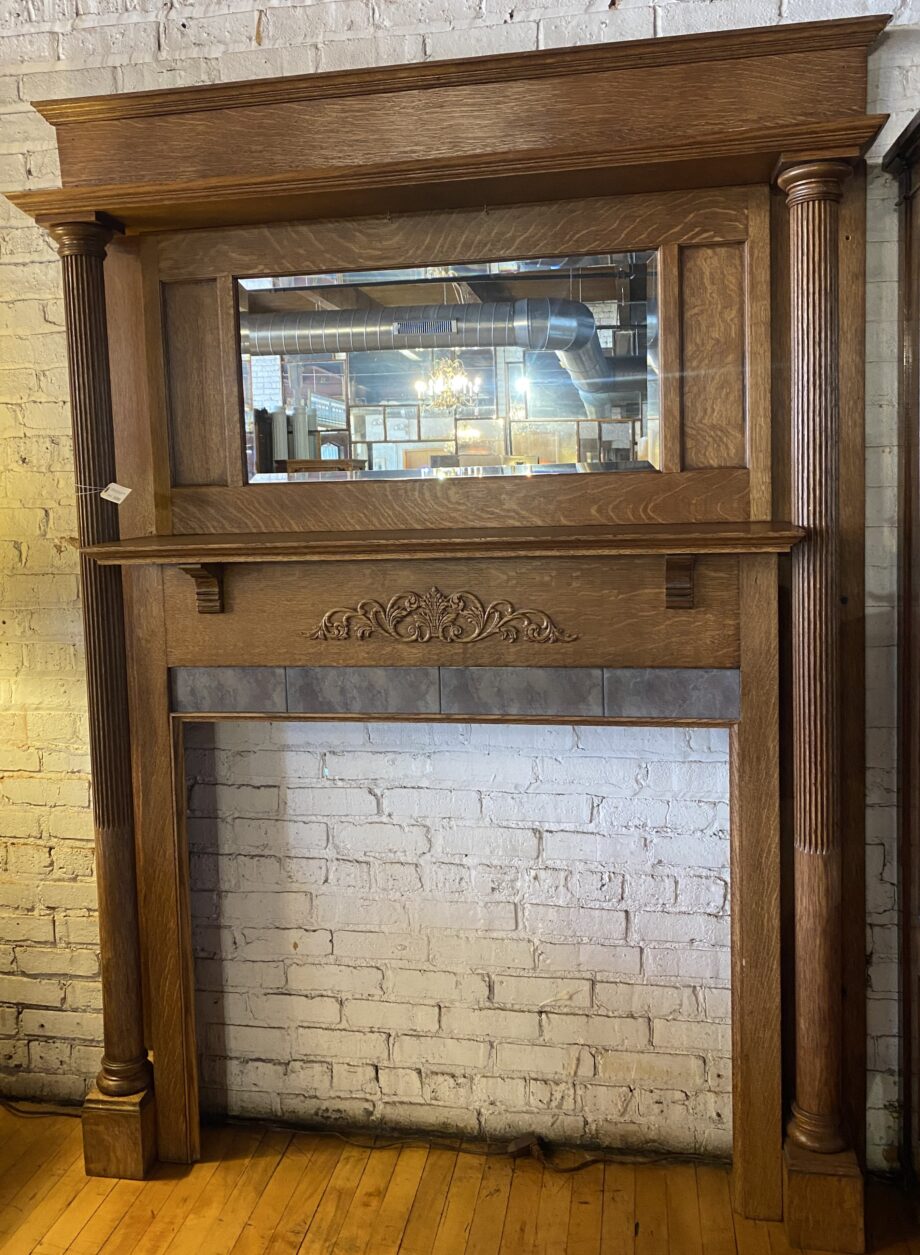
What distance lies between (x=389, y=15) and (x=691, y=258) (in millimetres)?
722

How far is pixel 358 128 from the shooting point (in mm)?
1933

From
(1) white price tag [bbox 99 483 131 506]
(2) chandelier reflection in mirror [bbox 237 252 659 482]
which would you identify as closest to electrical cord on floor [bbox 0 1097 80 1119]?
(1) white price tag [bbox 99 483 131 506]

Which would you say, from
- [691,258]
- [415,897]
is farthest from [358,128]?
[415,897]

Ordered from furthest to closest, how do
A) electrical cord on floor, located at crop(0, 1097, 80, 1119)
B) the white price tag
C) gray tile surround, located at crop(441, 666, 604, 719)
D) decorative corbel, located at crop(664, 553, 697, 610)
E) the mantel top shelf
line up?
electrical cord on floor, located at crop(0, 1097, 80, 1119) < the white price tag < gray tile surround, located at crop(441, 666, 604, 719) < decorative corbel, located at crop(664, 553, 697, 610) < the mantel top shelf

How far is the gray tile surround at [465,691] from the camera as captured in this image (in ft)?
6.35

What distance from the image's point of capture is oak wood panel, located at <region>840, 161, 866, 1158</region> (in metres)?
1.91

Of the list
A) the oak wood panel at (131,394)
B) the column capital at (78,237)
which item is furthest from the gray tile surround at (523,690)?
the column capital at (78,237)

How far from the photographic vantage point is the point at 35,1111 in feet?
7.79

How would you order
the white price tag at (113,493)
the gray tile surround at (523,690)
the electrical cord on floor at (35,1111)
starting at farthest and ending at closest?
the electrical cord on floor at (35,1111)
the white price tag at (113,493)
the gray tile surround at (523,690)

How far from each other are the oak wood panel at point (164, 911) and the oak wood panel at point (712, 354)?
1.13 m

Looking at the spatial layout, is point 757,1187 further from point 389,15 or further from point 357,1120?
point 389,15

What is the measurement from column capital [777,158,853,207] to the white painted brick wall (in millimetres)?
167

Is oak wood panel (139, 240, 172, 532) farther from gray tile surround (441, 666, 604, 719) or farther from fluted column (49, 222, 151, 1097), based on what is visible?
gray tile surround (441, 666, 604, 719)

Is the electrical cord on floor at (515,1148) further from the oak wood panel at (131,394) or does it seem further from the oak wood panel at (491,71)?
the oak wood panel at (491,71)
